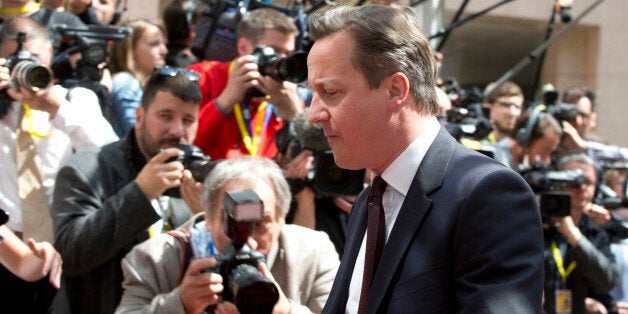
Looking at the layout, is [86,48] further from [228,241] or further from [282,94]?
[228,241]

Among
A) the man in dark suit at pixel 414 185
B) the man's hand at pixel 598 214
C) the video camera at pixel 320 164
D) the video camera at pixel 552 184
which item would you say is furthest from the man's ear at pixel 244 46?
the man in dark suit at pixel 414 185

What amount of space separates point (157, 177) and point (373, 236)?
1785 millimetres

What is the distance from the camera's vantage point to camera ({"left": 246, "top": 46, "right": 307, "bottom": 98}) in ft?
14.5

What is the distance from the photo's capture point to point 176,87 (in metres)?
4.25

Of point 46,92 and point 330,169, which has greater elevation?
point 46,92

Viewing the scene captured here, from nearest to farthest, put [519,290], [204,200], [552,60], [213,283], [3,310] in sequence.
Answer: [519,290] → [213,283] → [204,200] → [3,310] → [552,60]

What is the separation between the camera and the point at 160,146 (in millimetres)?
4188

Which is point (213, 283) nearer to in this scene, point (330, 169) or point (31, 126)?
point (330, 169)

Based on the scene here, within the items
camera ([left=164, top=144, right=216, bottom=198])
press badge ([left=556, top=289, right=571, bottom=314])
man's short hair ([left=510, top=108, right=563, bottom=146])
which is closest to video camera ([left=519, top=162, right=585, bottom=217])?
press badge ([left=556, top=289, right=571, bottom=314])

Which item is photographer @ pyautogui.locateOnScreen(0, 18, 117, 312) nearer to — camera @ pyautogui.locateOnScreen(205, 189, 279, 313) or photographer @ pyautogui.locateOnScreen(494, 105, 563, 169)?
camera @ pyautogui.locateOnScreen(205, 189, 279, 313)

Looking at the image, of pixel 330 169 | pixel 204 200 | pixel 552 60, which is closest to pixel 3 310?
pixel 204 200

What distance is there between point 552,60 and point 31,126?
362 inches

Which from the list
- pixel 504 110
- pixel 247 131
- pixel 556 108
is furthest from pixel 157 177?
pixel 504 110

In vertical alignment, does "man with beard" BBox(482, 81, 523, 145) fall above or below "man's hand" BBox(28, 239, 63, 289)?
below
